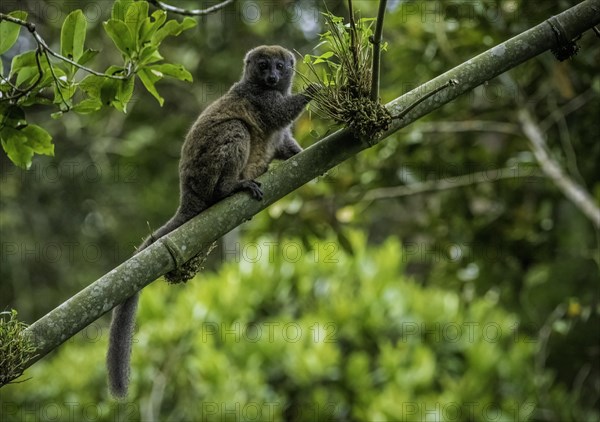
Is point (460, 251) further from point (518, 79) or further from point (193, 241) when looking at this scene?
point (193, 241)

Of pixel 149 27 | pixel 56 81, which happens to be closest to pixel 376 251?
pixel 149 27

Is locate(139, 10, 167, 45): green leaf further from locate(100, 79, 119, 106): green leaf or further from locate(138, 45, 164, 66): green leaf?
locate(100, 79, 119, 106): green leaf

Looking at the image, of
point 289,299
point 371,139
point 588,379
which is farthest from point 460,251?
point 371,139

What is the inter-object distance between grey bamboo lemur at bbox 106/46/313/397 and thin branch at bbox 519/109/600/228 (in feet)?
6.57

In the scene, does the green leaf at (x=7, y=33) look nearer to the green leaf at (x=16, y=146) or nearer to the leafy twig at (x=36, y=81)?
the leafy twig at (x=36, y=81)

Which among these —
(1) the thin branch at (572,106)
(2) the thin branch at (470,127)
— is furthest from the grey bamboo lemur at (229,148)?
(1) the thin branch at (572,106)

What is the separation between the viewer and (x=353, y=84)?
286 centimetres

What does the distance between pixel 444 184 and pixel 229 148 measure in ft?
7.91

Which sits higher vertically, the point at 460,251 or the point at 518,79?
the point at 518,79

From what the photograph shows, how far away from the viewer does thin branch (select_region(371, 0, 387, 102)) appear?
8.31 ft

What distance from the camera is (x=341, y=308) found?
731 centimetres

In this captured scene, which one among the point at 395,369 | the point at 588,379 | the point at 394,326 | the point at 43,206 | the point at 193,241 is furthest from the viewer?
the point at 43,206

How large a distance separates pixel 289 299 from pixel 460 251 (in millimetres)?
2495

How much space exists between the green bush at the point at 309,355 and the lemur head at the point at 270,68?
7.75 ft
